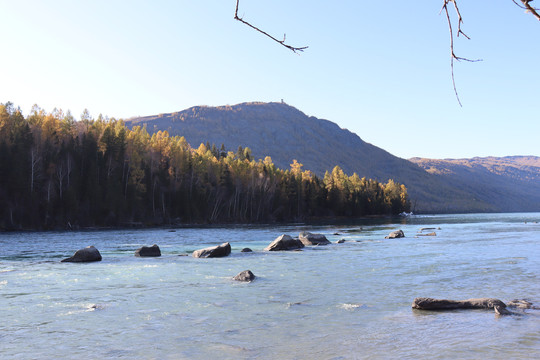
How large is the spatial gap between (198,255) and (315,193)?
4483 inches

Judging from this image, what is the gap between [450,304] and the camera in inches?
477

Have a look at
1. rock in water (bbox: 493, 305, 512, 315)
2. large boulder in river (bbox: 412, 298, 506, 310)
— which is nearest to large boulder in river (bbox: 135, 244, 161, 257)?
large boulder in river (bbox: 412, 298, 506, 310)

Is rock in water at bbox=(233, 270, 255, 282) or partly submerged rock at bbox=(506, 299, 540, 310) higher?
rock in water at bbox=(233, 270, 255, 282)

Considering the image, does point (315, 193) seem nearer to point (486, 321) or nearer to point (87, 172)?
point (87, 172)

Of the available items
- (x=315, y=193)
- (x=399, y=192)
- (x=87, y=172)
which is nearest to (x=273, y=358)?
(x=87, y=172)

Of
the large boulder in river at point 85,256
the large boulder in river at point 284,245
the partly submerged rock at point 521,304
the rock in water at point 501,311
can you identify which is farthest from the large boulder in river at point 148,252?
the rock in water at point 501,311

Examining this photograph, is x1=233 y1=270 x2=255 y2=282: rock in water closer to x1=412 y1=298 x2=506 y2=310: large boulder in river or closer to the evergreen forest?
x1=412 y1=298 x2=506 y2=310: large boulder in river

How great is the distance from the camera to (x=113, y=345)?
8.94m

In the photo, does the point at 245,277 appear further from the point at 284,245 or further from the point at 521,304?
the point at 284,245

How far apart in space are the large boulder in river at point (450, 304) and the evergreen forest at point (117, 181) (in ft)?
209

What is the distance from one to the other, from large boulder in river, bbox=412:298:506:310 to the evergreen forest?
209 feet

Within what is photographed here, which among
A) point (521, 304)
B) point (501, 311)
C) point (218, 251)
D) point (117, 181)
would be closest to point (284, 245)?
point (218, 251)

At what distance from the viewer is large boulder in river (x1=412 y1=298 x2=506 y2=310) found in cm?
1194

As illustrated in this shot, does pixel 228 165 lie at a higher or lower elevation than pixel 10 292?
higher
